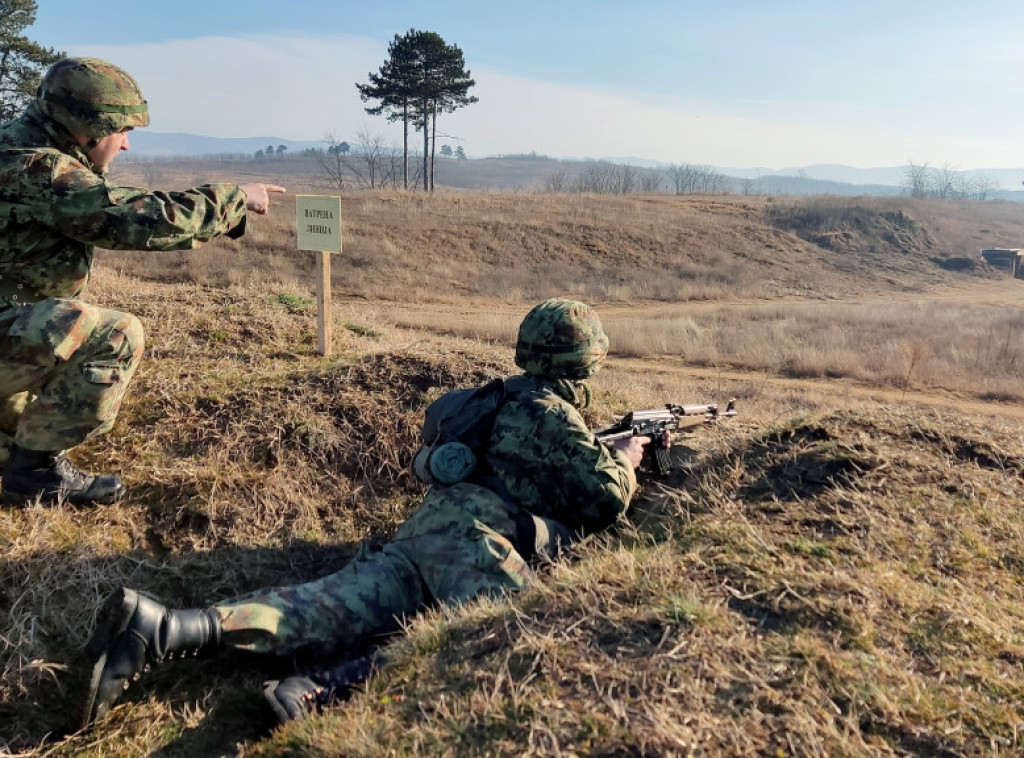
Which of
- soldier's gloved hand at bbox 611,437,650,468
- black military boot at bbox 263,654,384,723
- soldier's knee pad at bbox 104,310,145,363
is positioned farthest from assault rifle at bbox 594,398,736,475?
soldier's knee pad at bbox 104,310,145,363

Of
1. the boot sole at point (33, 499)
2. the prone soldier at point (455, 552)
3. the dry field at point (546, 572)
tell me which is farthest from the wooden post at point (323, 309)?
the prone soldier at point (455, 552)

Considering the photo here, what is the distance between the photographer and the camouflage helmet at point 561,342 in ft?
12.5

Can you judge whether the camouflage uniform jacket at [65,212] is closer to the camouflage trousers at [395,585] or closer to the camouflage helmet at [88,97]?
the camouflage helmet at [88,97]

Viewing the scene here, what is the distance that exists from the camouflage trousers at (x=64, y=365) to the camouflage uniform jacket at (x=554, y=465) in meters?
1.89

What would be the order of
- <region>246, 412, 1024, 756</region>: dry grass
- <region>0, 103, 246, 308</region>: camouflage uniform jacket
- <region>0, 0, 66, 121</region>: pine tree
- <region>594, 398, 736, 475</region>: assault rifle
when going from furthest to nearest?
<region>0, 0, 66, 121</region>: pine tree < <region>594, 398, 736, 475</region>: assault rifle < <region>0, 103, 246, 308</region>: camouflage uniform jacket < <region>246, 412, 1024, 756</region>: dry grass

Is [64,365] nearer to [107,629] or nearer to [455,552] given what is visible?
[107,629]

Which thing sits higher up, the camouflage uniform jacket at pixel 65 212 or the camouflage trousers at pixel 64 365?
the camouflage uniform jacket at pixel 65 212

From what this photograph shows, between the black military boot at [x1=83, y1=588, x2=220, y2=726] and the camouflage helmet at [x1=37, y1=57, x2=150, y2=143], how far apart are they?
7.32 ft

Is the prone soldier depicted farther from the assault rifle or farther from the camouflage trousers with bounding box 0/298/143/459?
the camouflage trousers with bounding box 0/298/143/459

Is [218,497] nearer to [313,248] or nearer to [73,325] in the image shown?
[73,325]

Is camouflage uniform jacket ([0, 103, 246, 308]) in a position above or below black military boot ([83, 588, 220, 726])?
above

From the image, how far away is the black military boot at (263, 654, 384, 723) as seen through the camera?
266 centimetres

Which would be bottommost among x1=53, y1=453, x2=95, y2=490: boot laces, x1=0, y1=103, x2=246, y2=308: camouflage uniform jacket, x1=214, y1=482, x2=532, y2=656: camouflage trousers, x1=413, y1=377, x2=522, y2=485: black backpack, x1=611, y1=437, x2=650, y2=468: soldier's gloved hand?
x1=214, y1=482, x2=532, y2=656: camouflage trousers

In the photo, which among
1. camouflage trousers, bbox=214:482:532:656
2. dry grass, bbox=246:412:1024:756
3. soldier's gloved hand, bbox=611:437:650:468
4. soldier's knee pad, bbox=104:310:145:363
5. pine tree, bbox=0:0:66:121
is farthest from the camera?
pine tree, bbox=0:0:66:121
